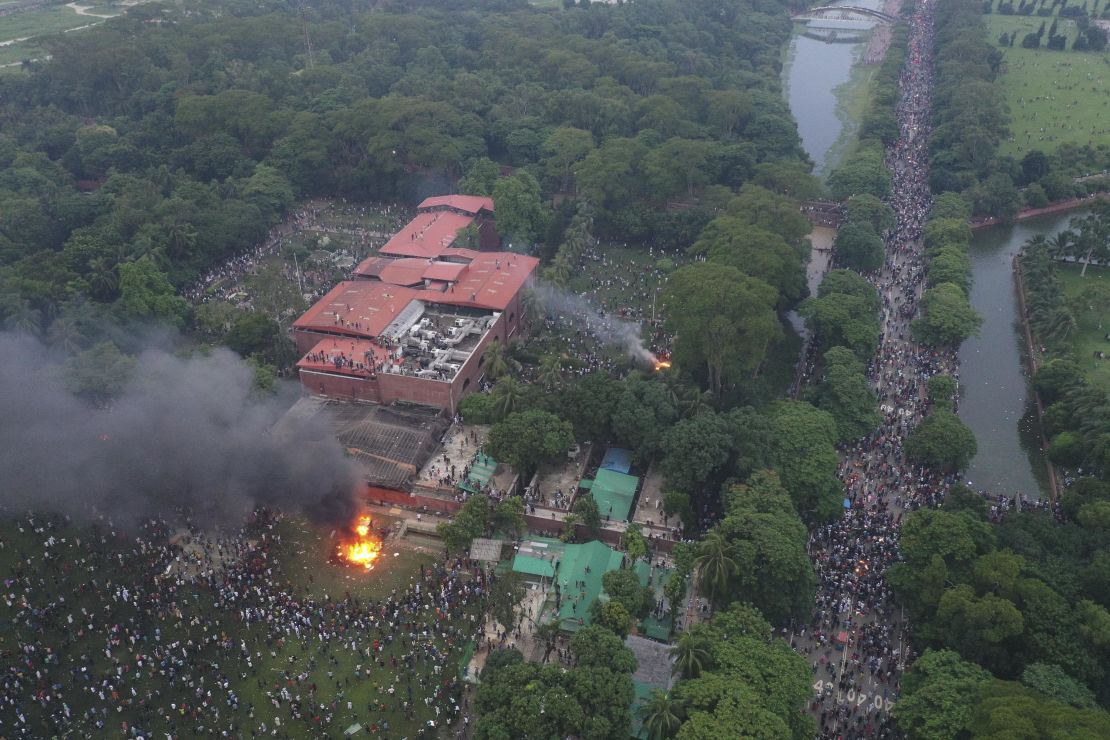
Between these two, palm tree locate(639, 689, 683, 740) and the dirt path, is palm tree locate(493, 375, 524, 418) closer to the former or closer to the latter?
palm tree locate(639, 689, 683, 740)

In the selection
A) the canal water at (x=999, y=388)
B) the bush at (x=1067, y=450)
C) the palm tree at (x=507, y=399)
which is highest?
the palm tree at (x=507, y=399)

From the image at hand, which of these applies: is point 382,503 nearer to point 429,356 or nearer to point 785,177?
point 429,356

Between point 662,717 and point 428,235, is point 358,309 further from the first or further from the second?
point 662,717

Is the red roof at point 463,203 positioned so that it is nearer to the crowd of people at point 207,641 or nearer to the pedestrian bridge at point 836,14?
the crowd of people at point 207,641

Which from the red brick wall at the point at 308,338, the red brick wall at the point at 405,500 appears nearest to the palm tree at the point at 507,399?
the red brick wall at the point at 405,500

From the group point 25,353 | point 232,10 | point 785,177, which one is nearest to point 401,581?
point 25,353

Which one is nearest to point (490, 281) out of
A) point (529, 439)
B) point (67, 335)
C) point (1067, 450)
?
point (529, 439)
